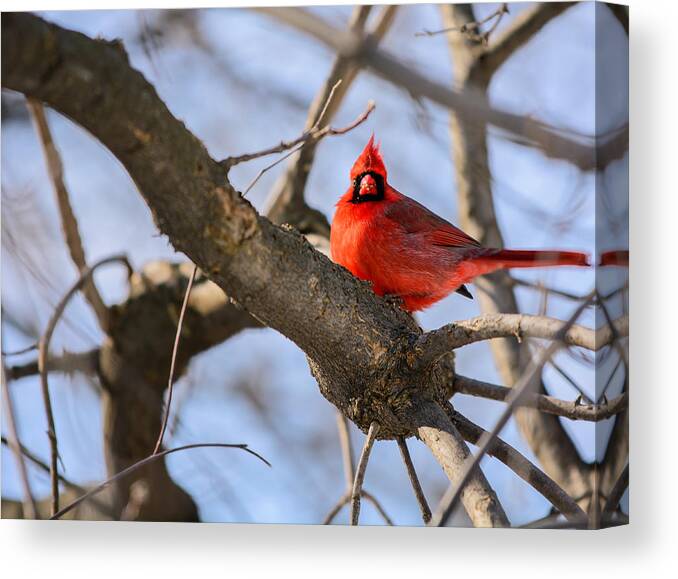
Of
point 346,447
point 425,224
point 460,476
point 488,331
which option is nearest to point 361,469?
point 460,476

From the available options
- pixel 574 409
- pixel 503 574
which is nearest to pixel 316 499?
pixel 503 574

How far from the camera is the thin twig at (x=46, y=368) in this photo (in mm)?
2863

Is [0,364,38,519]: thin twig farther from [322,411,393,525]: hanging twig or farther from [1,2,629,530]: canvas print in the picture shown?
[322,411,393,525]: hanging twig

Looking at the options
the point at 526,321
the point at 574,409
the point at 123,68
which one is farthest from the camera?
the point at 574,409

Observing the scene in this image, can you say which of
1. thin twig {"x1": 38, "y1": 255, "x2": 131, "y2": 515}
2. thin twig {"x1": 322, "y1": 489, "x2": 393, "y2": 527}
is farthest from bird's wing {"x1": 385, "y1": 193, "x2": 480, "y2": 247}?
thin twig {"x1": 38, "y1": 255, "x2": 131, "y2": 515}

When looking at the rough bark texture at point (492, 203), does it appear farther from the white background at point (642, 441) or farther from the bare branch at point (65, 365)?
the bare branch at point (65, 365)

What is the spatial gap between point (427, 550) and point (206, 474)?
700 millimetres

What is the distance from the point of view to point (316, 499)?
9.44ft

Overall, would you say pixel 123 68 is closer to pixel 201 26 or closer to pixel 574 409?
pixel 201 26

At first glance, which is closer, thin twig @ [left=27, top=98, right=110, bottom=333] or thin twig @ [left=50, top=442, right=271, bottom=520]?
thin twig @ [left=50, top=442, right=271, bottom=520]

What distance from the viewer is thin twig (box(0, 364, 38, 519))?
2.95 metres

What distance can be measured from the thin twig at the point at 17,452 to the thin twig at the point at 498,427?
1.26 metres

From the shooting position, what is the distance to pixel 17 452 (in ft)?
9.88

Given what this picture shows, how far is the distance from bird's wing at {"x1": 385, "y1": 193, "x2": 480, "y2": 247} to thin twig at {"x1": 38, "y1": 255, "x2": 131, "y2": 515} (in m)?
0.89
